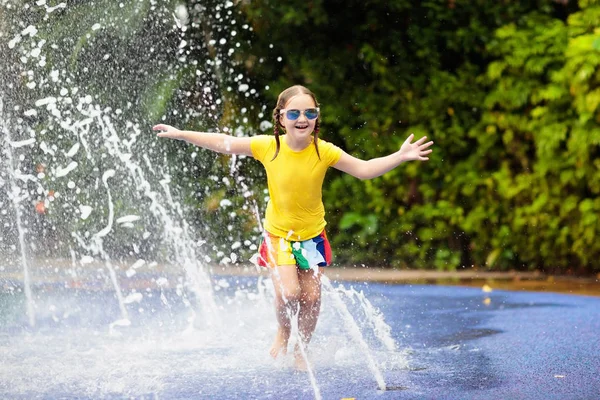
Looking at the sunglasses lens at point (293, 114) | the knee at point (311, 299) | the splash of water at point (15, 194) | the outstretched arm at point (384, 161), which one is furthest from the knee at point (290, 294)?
the splash of water at point (15, 194)

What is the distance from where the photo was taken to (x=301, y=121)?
5.08 metres

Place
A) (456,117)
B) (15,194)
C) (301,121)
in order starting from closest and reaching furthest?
(301,121) < (456,117) < (15,194)

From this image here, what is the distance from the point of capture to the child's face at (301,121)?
16.7ft

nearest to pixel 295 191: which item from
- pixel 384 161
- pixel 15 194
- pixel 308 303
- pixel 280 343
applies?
pixel 384 161

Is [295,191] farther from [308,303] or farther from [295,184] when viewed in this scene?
[308,303]

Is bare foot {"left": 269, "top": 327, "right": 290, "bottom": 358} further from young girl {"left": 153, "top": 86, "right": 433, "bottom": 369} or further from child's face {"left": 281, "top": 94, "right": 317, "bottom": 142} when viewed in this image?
child's face {"left": 281, "top": 94, "right": 317, "bottom": 142}

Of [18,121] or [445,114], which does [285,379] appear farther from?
[18,121]

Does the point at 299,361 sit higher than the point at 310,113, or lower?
lower

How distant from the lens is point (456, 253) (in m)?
9.84

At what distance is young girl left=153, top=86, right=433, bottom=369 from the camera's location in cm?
516

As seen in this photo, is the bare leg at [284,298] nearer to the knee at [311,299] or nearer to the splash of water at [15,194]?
the knee at [311,299]

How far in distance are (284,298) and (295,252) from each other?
243 mm

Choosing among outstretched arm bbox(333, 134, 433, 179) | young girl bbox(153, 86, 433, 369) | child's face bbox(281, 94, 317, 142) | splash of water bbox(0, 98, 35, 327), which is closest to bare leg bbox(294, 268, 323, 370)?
young girl bbox(153, 86, 433, 369)

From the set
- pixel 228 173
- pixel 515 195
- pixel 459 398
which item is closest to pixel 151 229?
pixel 228 173
